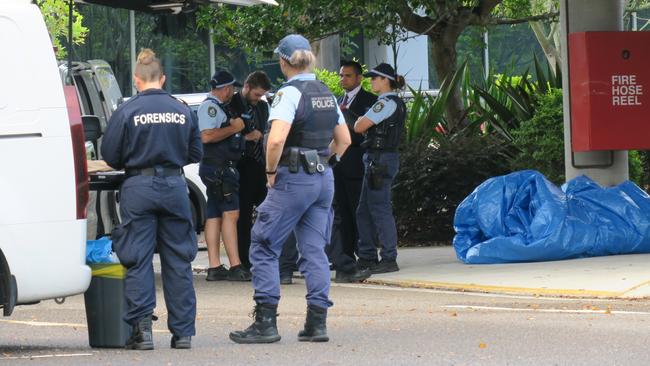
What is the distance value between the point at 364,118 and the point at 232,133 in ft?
3.71

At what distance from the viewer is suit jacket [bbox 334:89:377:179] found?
12828 mm

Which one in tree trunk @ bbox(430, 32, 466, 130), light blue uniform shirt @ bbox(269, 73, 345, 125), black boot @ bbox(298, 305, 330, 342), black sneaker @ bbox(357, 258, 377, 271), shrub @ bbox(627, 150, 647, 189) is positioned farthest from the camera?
tree trunk @ bbox(430, 32, 466, 130)

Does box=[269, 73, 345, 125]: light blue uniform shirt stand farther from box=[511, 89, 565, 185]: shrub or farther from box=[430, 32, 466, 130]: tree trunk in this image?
box=[430, 32, 466, 130]: tree trunk

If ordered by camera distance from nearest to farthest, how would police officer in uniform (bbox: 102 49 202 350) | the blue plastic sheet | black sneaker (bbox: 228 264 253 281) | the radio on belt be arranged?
1. police officer in uniform (bbox: 102 49 202 350)
2. black sneaker (bbox: 228 264 253 281)
3. the blue plastic sheet
4. the radio on belt

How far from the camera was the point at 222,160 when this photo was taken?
12.6m

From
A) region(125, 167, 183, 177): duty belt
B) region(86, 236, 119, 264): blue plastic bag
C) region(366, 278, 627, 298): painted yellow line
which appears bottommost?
region(366, 278, 627, 298): painted yellow line

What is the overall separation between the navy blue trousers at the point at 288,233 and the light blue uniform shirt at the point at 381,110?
12.8 feet

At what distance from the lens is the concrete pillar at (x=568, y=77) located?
14.3m

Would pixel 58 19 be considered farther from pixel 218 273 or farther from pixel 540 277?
pixel 540 277

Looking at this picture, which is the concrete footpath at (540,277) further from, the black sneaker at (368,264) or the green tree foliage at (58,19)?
the green tree foliage at (58,19)

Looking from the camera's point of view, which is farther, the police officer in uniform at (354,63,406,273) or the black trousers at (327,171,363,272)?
the black trousers at (327,171,363,272)

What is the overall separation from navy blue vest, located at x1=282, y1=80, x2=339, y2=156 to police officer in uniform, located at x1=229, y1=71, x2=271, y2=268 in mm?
4177

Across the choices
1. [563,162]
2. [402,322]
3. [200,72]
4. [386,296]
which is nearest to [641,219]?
[563,162]

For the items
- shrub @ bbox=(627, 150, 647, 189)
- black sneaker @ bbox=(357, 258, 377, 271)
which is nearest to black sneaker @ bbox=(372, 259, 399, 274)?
black sneaker @ bbox=(357, 258, 377, 271)
